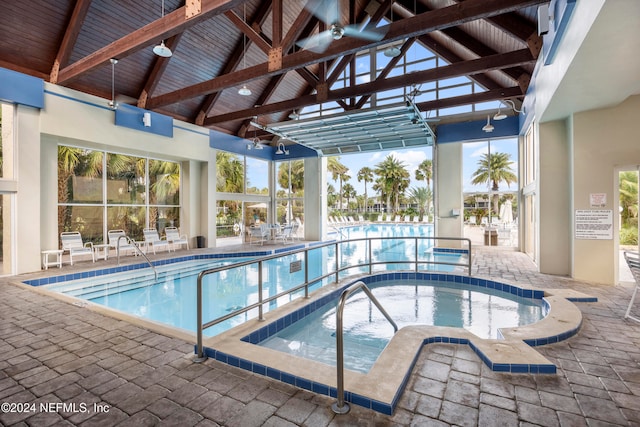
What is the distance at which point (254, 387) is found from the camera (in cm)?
217

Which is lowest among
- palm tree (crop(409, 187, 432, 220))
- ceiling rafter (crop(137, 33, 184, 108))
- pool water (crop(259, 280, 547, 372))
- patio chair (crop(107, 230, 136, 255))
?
pool water (crop(259, 280, 547, 372))

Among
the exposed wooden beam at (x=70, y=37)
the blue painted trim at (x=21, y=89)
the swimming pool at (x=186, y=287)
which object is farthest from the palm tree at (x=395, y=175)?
the blue painted trim at (x=21, y=89)

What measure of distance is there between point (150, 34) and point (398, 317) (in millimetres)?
5870

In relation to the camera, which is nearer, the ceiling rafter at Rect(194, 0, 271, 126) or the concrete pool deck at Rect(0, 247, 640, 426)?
the concrete pool deck at Rect(0, 247, 640, 426)

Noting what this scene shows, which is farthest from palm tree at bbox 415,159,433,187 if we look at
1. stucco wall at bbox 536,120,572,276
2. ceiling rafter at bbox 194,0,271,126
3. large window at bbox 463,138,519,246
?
stucco wall at bbox 536,120,572,276

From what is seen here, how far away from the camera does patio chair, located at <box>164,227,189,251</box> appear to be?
959 cm

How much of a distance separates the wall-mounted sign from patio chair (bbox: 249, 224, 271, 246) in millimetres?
8824

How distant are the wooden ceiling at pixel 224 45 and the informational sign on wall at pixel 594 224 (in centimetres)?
312

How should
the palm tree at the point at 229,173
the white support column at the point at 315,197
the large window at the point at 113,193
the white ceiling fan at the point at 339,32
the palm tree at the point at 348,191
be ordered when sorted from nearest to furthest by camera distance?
the white ceiling fan at the point at 339,32, the large window at the point at 113,193, the palm tree at the point at 229,173, the white support column at the point at 315,197, the palm tree at the point at 348,191

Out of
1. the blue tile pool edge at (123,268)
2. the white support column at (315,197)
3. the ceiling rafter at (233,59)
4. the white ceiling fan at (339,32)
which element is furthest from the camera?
the white support column at (315,197)

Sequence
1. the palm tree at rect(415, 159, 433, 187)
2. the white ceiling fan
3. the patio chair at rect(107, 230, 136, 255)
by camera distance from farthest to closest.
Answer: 1. the palm tree at rect(415, 159, 433, 187)
2. the patio chair at rect(107, 230, 136, 255)
3. the white ceiling fan

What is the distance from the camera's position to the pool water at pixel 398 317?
3.43m

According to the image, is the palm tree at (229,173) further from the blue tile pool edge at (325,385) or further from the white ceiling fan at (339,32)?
the blue tile pool edge at (325,385)

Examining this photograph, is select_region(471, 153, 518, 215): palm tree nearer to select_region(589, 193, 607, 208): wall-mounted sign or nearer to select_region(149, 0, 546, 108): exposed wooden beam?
select_region(589, 193, 607, 208): wall-mounted sign
